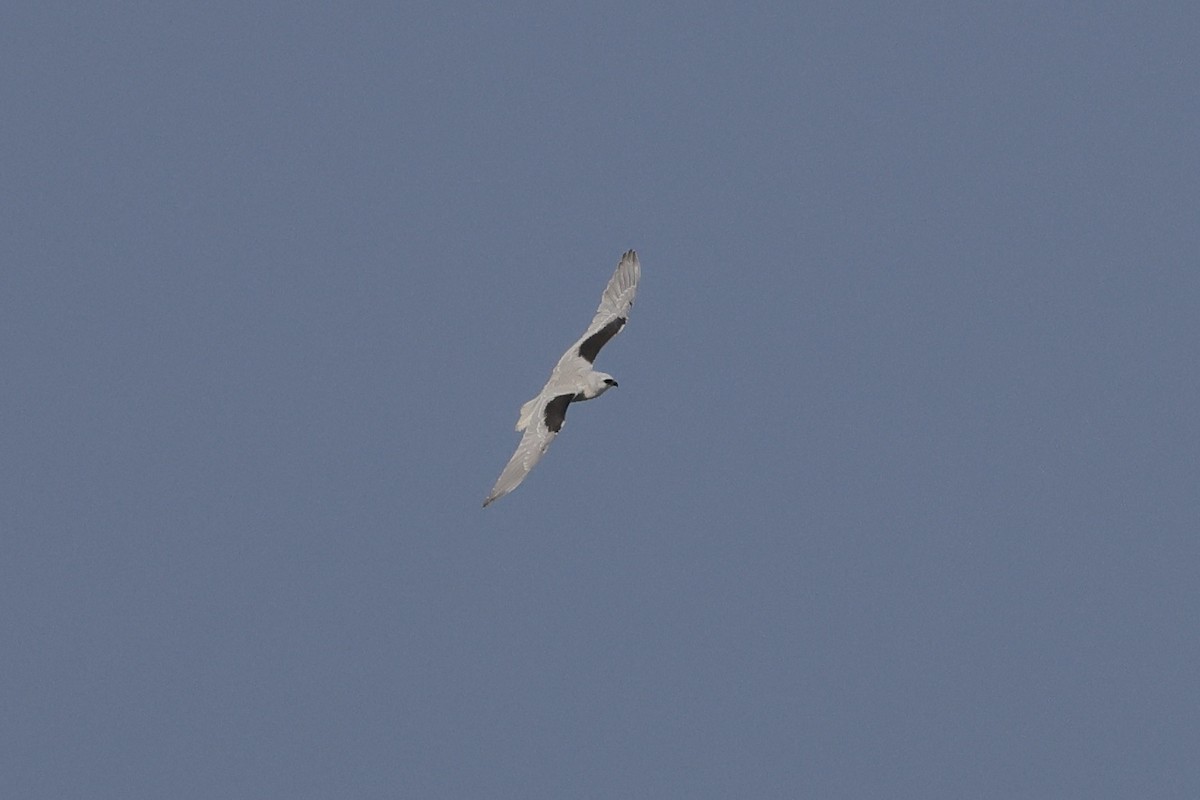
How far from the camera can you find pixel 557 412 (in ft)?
137

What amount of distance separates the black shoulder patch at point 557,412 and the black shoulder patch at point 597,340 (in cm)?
290

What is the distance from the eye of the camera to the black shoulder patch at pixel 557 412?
41125 mm

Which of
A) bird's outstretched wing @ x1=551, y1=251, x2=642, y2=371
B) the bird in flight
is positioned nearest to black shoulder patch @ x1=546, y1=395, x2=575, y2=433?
the bird in flight

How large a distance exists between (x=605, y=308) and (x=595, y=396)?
3.92m

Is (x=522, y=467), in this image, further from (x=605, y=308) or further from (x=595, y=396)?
(x=605, y=308)

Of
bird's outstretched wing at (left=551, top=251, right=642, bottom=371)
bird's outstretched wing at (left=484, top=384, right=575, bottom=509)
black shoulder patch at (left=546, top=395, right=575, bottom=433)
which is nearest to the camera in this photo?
bird's outstretched wing at (left=484, top=384, right=575, bottom=509)

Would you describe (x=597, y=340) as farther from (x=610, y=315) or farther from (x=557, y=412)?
(x=557, y=412)

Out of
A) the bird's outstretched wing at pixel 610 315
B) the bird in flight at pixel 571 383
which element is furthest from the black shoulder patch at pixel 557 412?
the bird's outstretched wing at pixel 610 315

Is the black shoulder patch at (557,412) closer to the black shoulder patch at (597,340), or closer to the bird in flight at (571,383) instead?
the bird in flight at (571,383)

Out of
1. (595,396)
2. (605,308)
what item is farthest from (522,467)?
(605,308)

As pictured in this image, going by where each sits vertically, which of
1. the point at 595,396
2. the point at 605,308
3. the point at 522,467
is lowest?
the point at 522,467

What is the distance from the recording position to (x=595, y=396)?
43375mm

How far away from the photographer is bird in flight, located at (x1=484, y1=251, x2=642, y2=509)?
131 ft

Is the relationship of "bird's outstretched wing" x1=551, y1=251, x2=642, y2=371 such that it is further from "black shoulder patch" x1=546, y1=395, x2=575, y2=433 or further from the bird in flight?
"black shoulder patch" x1=546, y1=395, x2=575, y2=433
